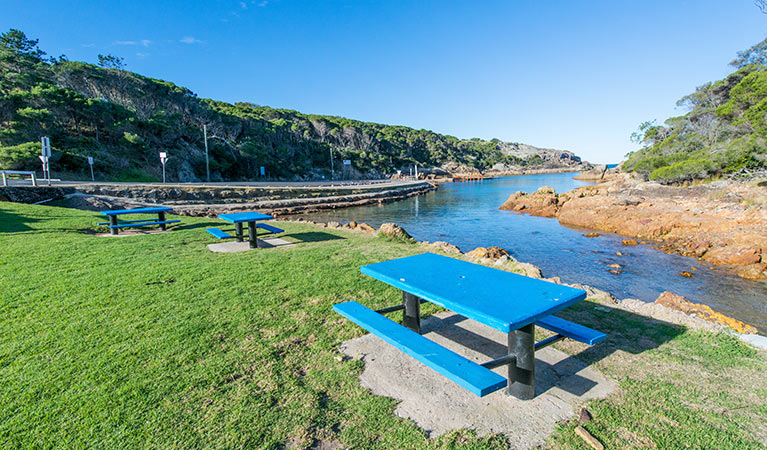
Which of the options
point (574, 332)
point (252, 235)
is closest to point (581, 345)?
point (574, 332)

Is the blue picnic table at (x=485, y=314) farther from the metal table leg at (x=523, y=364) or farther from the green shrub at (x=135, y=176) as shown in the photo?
the green shrub at (x=135, y=176)

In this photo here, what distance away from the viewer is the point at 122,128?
33281 mm

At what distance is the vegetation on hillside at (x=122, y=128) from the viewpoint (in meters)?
26.8

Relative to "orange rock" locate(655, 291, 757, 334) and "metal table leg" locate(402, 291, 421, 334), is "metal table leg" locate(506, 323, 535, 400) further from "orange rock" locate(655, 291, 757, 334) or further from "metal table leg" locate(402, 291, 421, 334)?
"orange rock" locate(655, 291, 757, 334)

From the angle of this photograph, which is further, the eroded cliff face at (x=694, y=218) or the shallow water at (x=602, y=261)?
the eroded cliff face at (x=694, y=218)

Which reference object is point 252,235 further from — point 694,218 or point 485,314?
point 694,218

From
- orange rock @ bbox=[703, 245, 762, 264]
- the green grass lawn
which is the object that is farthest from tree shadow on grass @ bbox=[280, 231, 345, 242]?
orange rock @ bbox=[703, 245, 762, 264]

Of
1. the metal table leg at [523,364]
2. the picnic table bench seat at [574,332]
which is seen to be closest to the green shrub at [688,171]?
the picnic table bench seat at [574,332]

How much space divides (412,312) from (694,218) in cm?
1586

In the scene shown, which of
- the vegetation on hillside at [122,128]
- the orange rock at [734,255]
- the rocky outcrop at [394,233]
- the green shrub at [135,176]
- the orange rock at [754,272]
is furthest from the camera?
the green shrub at [135,176]

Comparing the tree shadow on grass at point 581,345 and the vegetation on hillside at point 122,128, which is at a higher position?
the vegetation on hillside at point 122,128

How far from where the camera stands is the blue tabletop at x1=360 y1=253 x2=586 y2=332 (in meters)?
2.22

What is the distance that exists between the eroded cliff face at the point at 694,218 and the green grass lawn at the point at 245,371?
29.1ft

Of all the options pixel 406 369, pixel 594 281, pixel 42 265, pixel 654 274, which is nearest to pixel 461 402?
pixel 406 369
